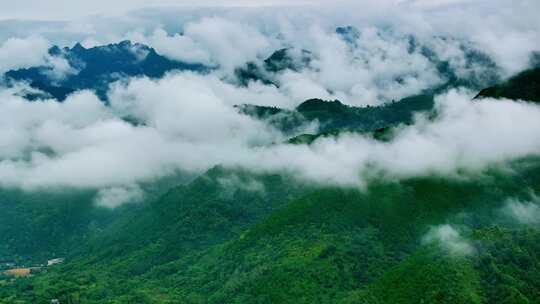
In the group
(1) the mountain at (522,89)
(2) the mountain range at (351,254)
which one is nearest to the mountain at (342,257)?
(2) the mountain range at (351,254)

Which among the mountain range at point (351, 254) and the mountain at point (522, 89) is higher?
the mountain at point (522, 89)

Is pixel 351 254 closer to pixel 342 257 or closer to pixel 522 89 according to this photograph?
pixel 342 257

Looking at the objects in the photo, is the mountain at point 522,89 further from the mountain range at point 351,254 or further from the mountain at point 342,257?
the mountain at point 342,257

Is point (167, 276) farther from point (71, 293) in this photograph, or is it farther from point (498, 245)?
point (498, 245)

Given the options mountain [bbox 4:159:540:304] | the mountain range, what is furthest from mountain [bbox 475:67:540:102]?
mountain [bbox 4:159:540:304]

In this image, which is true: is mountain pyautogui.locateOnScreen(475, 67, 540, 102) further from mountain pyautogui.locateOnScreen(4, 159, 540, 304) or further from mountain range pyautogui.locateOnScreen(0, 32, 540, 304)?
mountain pyautogui.locateOnScreen(4, 159, 540, 304)

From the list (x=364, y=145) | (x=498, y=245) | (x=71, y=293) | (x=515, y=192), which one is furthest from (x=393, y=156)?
(x=71, y=293)

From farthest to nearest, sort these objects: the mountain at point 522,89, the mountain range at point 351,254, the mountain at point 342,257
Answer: the mountain at point 522,89 < the mountain range at point 351,254 < the mountain at point 342,257

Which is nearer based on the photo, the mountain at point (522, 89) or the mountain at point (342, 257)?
the mountain at point (342, 257)

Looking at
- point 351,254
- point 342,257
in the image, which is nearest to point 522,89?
point 351,254
